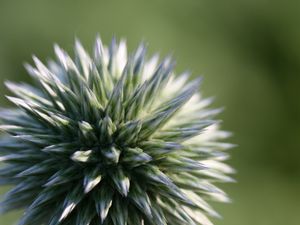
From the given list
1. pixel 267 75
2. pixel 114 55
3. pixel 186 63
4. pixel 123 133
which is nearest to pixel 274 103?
pixel 267 75

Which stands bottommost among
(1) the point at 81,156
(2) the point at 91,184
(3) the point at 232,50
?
(2) the point at 91,184

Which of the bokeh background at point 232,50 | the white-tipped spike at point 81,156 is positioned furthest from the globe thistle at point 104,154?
the bokeh background at point 232,50

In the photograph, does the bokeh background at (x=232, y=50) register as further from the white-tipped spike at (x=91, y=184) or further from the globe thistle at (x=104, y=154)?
the white-tipped spike at (x=91, y=184)

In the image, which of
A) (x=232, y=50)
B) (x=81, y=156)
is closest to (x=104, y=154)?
(x=81, y=156)

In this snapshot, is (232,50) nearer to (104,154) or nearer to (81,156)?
(104,154)

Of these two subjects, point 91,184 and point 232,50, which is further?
point 232,50

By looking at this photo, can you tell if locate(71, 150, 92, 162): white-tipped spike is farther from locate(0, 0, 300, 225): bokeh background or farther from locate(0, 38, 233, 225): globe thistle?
locate(0, 0, 300, 225): bokeh background
